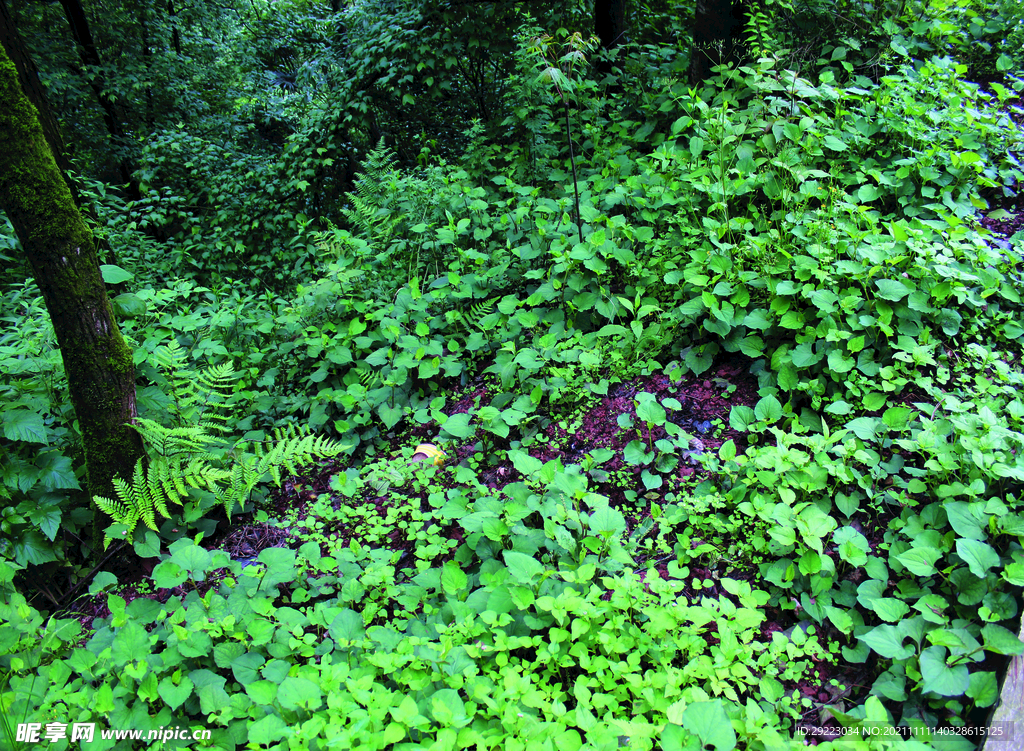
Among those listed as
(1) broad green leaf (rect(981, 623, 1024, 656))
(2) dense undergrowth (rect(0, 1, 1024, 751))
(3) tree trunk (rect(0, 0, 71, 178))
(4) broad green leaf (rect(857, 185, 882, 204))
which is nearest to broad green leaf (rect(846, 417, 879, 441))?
(2) dense undergrowth (rect(0, 1, 1024, 751))

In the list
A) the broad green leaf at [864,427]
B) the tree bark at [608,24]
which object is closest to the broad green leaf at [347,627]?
the broad green leaf at [864,427]

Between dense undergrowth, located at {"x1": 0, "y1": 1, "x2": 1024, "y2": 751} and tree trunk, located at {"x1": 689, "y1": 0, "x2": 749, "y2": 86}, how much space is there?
322 millimetres

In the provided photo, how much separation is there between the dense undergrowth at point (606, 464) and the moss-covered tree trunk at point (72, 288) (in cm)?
17

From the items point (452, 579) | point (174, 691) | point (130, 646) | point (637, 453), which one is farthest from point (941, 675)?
point (130, 646)

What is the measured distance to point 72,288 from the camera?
2.68 meters

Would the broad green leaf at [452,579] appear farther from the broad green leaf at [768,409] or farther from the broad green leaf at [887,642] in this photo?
the broad green leaf at [768,409]

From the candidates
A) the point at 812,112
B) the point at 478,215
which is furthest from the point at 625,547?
the point at 812,112

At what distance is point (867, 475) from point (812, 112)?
10.7 feet

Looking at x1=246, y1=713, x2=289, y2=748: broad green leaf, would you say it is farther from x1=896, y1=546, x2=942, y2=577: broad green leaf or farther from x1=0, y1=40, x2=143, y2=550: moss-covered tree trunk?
x1=896, y1=546, x2=942, y2=577: broad green leaf

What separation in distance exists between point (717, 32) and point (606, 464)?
449 cm

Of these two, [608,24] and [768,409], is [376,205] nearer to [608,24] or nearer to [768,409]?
[608,24]

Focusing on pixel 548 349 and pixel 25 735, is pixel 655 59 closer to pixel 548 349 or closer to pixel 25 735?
pixel 548 349

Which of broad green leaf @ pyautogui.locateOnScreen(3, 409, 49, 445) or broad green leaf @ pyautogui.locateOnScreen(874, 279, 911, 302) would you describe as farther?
broad green leaf @ pyautogui.locateOnScreen(874, 279, 911, 302)

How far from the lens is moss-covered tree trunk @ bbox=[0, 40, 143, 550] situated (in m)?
2.49
